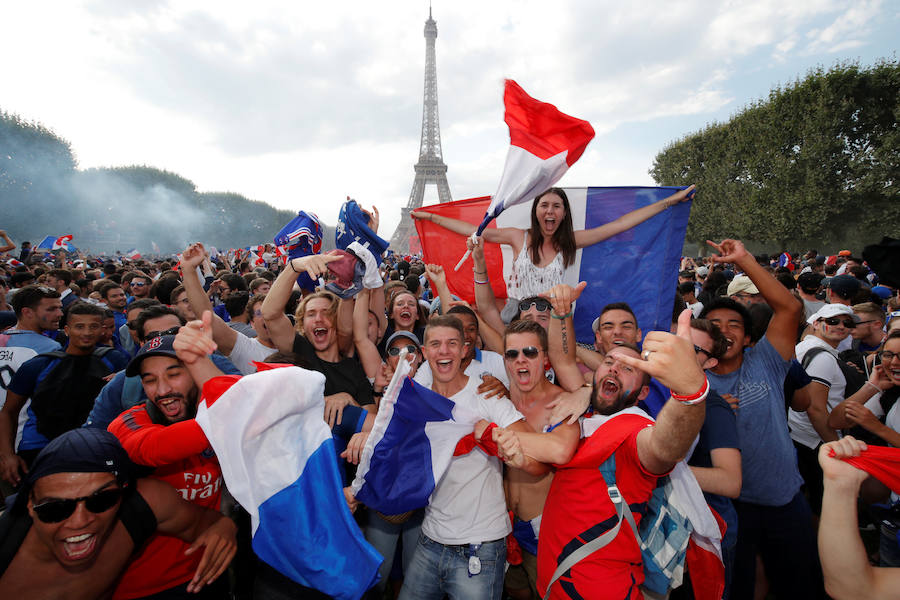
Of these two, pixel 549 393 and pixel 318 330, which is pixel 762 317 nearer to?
pixel 549 393

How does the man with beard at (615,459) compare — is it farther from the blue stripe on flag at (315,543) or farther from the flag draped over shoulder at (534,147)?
the flag draped over shoulder at (534,147)

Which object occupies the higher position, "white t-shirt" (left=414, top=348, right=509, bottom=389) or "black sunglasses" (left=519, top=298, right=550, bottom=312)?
"black sunglasses" (left=519, top=298, right=550, bottom=312)

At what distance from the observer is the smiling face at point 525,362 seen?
2.60 m

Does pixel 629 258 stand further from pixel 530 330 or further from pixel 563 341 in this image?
pixel 530 330

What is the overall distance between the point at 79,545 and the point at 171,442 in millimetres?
476

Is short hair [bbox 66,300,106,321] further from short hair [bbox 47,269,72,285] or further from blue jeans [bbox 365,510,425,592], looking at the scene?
short hair [bbox 47,269,72,285]

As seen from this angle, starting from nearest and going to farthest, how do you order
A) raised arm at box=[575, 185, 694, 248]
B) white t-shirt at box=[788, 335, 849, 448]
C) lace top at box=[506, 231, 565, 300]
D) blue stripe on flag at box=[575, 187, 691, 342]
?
1. white t-shirt at box=[788, 335, 849, 448]
2. lace top at box=[506, 231, 565, 300]
3. raised arm at box=[575, 185, 694, 248]
4. blue stripe on flag at box=[575, 187, 691, 342]

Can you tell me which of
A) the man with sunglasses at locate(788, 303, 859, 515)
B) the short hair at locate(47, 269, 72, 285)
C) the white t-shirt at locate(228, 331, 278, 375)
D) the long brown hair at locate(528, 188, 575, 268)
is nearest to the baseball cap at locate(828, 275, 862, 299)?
the man with sunglasses at locate(788, 303, 859, 515)

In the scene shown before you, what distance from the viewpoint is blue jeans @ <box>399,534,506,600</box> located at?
2369 millimetres

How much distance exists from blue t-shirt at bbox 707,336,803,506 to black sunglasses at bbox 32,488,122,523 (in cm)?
336

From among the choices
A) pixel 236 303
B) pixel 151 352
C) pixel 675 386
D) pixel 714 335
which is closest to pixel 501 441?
pixel 675 386

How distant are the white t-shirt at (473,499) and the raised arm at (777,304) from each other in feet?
5.88

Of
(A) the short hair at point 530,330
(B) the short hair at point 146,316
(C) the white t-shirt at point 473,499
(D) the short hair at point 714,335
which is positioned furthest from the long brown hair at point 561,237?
(B) the short hair at point 146,316

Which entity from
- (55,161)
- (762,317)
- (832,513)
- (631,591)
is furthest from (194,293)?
(55,161)
